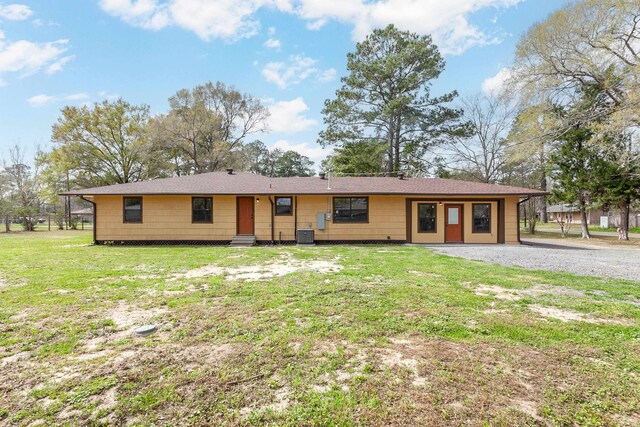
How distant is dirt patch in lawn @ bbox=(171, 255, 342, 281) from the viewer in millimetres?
5801

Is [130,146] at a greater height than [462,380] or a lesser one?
greater

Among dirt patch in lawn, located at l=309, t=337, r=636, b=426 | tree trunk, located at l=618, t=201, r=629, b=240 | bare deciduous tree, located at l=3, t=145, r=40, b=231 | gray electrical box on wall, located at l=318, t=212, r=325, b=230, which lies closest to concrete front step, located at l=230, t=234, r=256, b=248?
gray electrical box on wall, located at l=318, t=212, r=325, b=230

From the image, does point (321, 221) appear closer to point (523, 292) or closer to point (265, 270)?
point (265, 270)

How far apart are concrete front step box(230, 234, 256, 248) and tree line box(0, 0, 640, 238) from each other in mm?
10787

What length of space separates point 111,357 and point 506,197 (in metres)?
13.6

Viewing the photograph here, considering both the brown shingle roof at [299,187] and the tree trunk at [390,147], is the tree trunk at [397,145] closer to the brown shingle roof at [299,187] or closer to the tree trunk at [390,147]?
the tree trunk at [390,147]

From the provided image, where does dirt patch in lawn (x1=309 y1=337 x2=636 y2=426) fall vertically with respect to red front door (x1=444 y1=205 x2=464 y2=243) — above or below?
below

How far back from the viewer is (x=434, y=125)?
2116 cm

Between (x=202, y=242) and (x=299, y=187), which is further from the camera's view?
(x=299, y=187)

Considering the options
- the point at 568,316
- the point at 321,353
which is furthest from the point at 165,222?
the point at 568,316

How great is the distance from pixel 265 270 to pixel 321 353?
3.99 meters

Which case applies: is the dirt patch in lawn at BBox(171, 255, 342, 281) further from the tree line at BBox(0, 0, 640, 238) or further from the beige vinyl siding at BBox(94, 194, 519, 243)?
the tree line at BBox(0, 0, 640, 238)

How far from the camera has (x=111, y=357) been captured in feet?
8.50

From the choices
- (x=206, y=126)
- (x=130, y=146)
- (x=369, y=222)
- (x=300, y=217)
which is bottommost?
(x=369, y=222)
